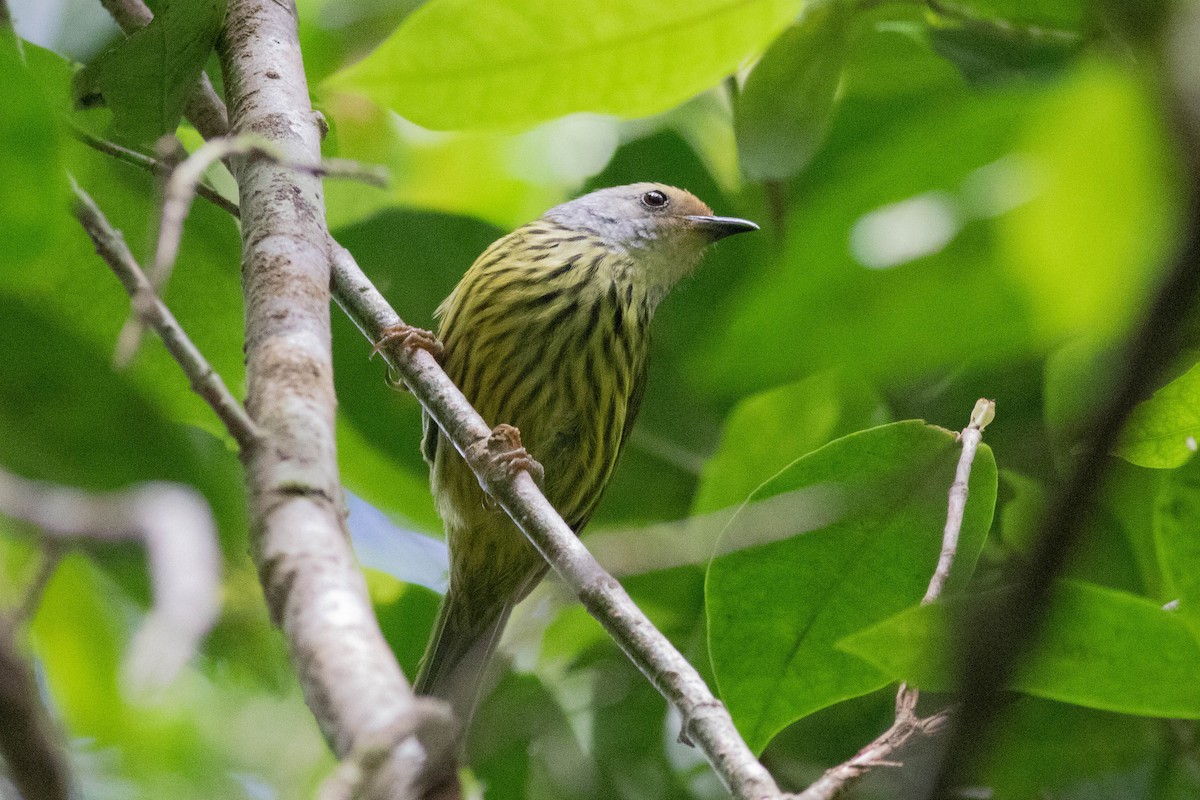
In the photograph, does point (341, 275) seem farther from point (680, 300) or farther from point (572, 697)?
point (572, 697)

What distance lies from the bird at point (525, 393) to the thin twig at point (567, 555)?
1135 mm

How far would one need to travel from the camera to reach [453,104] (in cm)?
261

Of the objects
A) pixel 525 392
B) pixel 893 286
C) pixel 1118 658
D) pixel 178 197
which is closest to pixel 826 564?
pixel 1118 658

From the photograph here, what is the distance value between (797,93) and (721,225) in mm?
1526

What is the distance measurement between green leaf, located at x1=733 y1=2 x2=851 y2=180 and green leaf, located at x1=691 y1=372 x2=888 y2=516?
55 centimetres

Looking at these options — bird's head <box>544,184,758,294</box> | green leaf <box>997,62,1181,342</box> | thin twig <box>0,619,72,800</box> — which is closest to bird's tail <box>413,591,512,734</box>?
bird's head <box>544,184,758,294</box>

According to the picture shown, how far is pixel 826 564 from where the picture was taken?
2.52 m

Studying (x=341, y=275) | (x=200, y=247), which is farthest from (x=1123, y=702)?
(x=200, y=247)

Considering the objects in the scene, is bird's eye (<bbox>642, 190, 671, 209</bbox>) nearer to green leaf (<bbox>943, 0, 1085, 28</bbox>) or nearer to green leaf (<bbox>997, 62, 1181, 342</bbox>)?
green leaf (<bbox>943, 0, 1085, 28</bbox>)

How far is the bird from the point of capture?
4.30 meters

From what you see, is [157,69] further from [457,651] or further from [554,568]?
[457,651]

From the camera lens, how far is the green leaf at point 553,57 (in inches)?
96.7

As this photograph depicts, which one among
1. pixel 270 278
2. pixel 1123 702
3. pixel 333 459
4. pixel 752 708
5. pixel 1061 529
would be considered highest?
pixel 270 278

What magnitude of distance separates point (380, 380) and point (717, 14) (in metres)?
1.75
